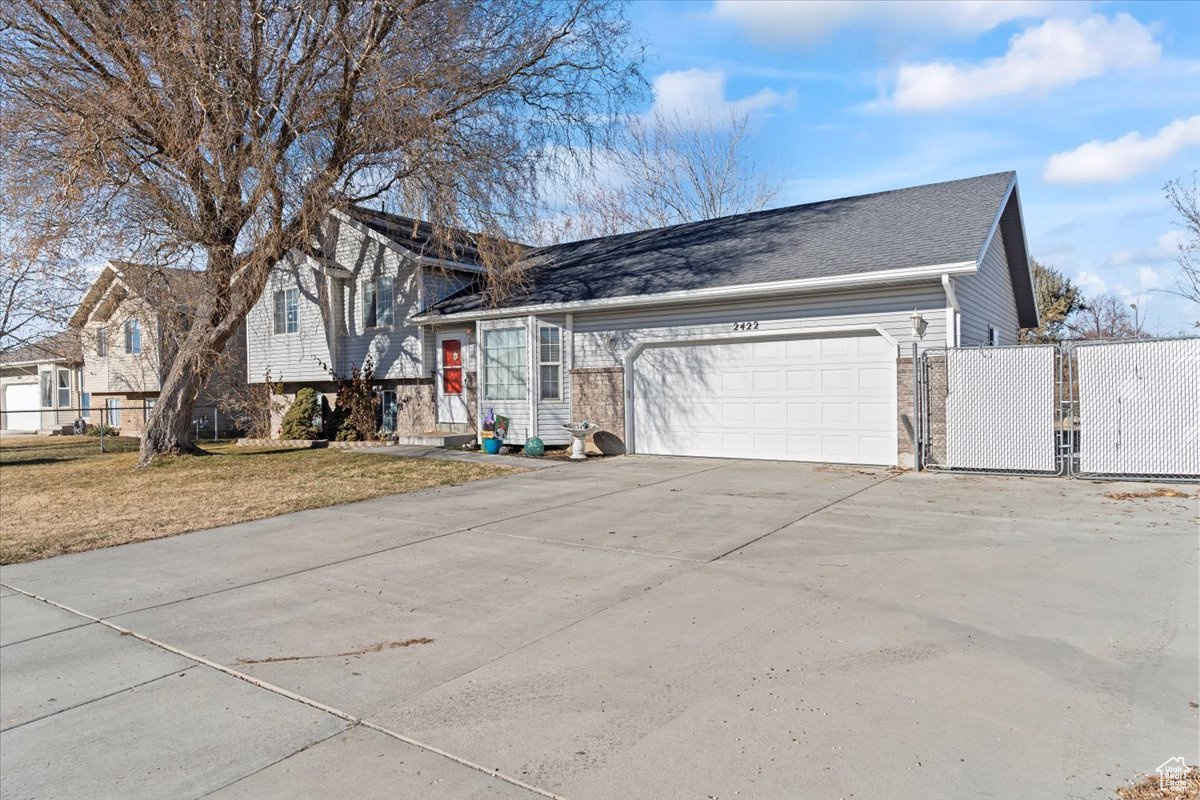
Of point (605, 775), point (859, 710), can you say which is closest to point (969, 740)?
point (859, 710)

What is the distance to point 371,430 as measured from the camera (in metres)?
18.5

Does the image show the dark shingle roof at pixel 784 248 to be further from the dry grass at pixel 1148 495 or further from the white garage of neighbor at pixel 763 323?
the dry grass at pixel 1148 495

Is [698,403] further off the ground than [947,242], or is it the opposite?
[947,242]

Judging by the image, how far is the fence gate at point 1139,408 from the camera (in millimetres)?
9586

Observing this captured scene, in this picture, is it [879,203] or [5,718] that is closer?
[5,718]

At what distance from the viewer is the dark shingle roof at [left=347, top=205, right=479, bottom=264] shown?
16.5m

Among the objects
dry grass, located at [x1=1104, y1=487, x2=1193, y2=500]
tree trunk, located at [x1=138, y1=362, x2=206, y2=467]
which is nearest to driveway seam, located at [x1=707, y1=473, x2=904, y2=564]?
dry grass, located at [x1=1104, y1=487, x2=1193, y2=500]

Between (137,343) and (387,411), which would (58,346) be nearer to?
(137,343)

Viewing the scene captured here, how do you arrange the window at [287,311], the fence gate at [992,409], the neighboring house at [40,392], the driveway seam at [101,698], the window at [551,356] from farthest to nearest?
1. the neighboring house at [40,392]
2. the window at [287,311]
3. the window at [551,356]
4. the fence gate at [992,409]
5. the driveway seam at [101,698]

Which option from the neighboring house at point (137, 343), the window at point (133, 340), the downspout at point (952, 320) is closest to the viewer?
the downspout at point (952, 320)

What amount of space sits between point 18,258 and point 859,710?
16.1 metres

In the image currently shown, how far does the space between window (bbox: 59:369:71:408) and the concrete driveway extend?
31.2m

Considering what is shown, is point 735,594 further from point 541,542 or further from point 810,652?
point 541,542

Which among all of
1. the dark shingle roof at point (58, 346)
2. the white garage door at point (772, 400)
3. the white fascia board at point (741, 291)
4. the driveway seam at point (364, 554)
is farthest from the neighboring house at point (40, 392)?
the driveway seam at point (364, 554)
